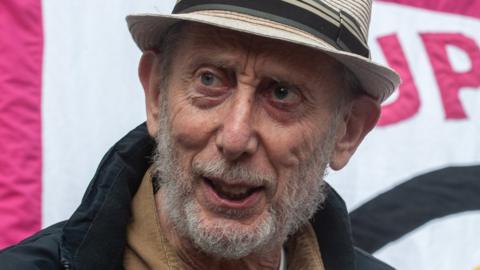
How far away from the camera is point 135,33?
2.26 metres

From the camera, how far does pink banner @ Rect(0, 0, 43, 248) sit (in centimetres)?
268

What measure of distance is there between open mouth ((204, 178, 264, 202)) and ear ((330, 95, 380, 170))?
0.37 metres

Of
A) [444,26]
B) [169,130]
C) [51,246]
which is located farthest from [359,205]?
[51,246]

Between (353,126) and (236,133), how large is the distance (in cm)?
55

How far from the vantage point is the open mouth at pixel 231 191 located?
6.76 ft

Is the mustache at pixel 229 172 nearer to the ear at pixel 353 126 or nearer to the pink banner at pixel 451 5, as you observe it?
the ear at pixel 353 126

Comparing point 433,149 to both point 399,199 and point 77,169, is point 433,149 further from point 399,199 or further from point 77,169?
point 77,169

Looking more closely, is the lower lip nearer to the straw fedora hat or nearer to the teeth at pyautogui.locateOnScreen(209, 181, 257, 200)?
the teeth at pyautogui.locateOnScreen(209, 181, 257, 200)

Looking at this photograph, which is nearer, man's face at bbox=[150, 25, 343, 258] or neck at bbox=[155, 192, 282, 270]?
man's face at bbox=[150, 25, 343, 258]

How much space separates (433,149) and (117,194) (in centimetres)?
151

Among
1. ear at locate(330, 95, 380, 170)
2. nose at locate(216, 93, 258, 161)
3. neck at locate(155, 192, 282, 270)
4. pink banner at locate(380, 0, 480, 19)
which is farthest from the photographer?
pink banner at locate(380, 0, 480, 19)

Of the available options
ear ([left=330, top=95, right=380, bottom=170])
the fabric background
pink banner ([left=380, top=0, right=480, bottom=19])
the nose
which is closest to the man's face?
the nose

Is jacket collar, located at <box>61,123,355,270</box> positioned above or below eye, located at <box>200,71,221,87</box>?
below

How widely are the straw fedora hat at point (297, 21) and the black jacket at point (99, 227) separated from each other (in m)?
0.32
